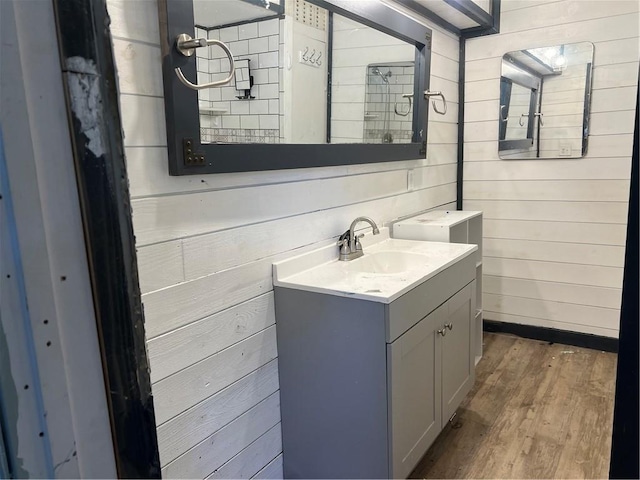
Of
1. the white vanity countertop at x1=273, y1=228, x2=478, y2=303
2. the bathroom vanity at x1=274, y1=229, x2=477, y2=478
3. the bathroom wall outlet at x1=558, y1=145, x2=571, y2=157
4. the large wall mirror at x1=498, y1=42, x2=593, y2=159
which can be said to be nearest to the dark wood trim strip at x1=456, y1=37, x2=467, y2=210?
the large wall mirror at x1=498, y1=42, x2=593, y2=159

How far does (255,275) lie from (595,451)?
1669 mm

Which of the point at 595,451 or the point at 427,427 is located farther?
the point at 595,451

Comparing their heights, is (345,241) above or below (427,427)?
above

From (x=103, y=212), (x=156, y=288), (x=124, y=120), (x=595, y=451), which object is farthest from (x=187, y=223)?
(x=595, y=451)

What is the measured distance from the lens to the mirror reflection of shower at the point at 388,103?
7.62ft

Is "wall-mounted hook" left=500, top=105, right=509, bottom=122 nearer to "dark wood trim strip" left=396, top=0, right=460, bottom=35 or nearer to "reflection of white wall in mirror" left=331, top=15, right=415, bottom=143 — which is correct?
"dark wood trim strip" left=396, top=0, right=460, bottom=35

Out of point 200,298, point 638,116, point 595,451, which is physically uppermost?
point 638,116

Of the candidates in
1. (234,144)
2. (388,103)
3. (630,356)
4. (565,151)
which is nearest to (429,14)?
(388,103)

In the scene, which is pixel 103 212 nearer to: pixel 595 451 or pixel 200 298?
pixel 200 298

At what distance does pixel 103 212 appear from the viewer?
590 mm

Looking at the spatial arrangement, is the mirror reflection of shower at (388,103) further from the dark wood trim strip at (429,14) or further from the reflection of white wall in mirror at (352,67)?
the dark wood trim strip at (429,14)

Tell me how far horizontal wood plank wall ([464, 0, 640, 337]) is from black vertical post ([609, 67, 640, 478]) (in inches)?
97.3

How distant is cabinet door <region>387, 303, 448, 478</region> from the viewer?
158 centimetres

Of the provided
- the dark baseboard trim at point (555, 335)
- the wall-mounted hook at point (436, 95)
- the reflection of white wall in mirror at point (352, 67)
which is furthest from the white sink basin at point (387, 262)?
the dark baseboard trim at point (555, 335)
